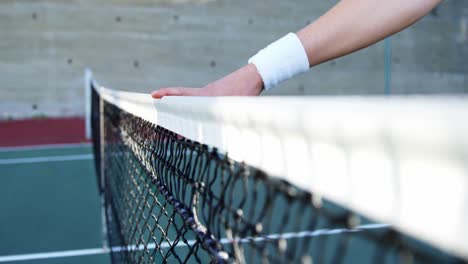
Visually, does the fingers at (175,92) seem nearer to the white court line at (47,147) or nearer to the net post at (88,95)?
the net post at (88,95)

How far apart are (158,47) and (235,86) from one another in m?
8.69

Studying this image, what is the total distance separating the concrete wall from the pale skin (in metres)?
8.53

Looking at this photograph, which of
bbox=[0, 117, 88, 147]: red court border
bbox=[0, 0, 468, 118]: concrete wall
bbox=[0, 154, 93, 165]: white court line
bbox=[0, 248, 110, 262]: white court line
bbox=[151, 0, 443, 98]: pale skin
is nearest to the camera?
bbox=[151, 0, 443, 98]: pale skin

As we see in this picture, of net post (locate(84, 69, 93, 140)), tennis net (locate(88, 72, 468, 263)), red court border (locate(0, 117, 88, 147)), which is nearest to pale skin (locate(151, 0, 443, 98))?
tennis net (locate(88, 72, 468, 263))

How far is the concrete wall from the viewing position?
9.16 m

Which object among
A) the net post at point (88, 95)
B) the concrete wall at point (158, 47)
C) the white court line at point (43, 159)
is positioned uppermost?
the concrete wall at point (158, 47)

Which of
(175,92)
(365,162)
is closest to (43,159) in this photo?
(175,92)

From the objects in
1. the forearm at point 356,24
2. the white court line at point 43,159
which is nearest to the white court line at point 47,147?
the white court line at point 43,159

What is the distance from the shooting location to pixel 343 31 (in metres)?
1.06

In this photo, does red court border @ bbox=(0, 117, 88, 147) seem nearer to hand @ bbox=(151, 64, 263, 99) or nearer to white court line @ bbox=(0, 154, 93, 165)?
white court line @ bbox=(0, 154, 93, 165)

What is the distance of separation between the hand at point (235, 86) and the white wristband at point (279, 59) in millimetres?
14

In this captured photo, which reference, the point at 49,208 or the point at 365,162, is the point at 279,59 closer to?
the point at 365,162

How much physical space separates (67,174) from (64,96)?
4.58 metres

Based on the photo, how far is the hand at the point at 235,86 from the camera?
104cm
